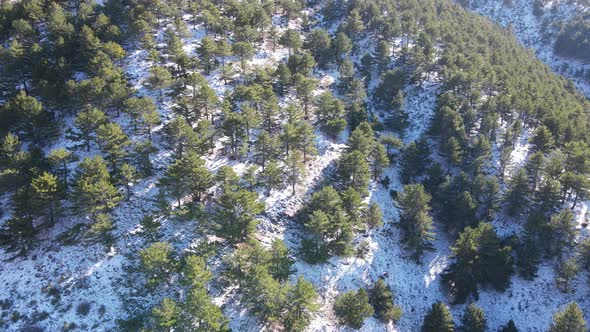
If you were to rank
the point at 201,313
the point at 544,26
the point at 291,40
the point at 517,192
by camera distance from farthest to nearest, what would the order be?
1. the point at 544,26
2. the point at 291,40
3. the point at 517,192
4. the point at 201,313

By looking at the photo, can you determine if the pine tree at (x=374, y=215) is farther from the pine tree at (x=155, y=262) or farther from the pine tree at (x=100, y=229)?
the pine tree at (x=100, y=229)

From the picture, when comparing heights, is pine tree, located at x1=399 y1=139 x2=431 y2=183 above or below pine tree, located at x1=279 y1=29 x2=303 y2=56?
below

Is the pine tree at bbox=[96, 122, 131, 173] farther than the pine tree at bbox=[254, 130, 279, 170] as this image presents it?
No

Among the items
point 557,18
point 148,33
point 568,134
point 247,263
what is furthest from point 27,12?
point 557,18

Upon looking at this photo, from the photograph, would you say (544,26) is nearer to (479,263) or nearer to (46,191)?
(479,263)

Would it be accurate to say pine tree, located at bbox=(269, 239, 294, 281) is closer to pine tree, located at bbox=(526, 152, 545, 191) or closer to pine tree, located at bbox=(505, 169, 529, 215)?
pine tree, located at bbox=(505, 169, 529, 215)

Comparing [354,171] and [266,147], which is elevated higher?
[266,147]

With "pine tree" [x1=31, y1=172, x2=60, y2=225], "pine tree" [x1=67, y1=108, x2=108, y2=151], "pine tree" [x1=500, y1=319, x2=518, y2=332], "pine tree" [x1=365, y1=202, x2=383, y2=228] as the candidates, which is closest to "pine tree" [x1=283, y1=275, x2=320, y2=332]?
"pine tree" [x1=365, y1=202, x2=383, y2=228]

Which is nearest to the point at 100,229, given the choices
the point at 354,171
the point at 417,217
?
the point at 354,171
